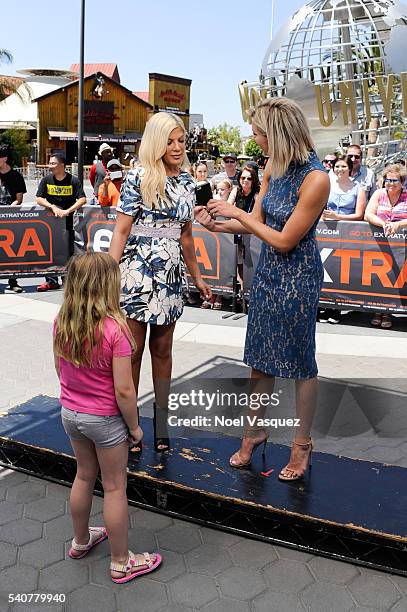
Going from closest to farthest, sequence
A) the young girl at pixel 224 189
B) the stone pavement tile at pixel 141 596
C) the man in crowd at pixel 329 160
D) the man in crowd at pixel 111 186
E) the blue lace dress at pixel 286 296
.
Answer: the stone pavement tile at pixel 141 596
the blue lace dress at pixel 286 296
the young girl at pixel 224 189
the man in crowd at pixel 329 160
the man in crowd at pixel 111 186

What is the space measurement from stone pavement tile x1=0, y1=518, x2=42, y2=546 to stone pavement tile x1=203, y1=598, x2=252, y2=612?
1.02 m

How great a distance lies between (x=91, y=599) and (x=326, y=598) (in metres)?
1.02

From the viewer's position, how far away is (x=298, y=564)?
10.5ft

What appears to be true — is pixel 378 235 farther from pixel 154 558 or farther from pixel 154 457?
pixel 154 558

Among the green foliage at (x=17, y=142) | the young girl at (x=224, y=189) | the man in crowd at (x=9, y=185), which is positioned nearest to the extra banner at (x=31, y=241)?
the man in crowd at (x=9, y=185)

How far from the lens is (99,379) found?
9.34 ft

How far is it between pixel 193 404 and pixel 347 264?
3886mm

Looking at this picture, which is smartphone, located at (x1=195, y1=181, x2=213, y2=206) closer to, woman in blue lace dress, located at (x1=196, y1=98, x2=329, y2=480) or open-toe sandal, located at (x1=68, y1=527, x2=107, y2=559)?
woman in blue lace dress, located at (x1=196, y1=98, x2=329, y2=480)

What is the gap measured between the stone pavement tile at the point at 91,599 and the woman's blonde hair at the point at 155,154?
1912 mm

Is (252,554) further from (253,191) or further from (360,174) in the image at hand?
(360,174)

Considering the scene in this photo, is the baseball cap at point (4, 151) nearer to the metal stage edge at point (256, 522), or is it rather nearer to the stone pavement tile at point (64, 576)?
the metal stage edge at point (256, 522)

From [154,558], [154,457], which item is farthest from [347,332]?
[154,558]

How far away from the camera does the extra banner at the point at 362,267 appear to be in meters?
7.60

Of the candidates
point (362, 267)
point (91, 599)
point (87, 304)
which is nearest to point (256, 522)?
point (91, 599)
